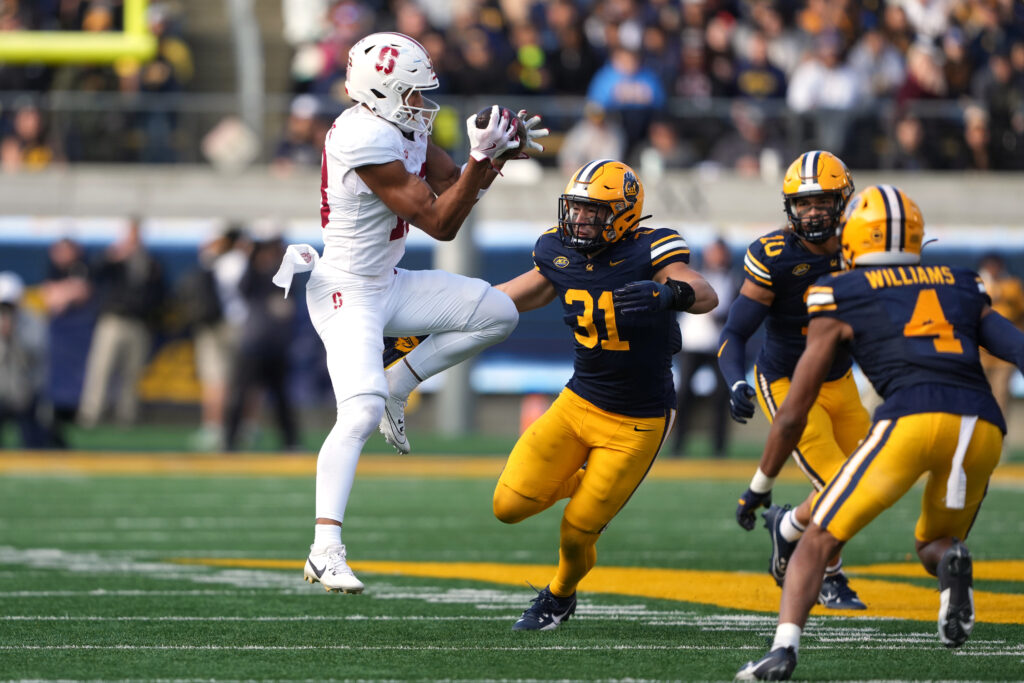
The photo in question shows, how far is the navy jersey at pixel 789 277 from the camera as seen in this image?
6.60 metres

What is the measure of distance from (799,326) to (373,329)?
1919mm

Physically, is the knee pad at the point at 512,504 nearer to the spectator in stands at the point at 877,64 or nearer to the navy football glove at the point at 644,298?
the navy football glove at the point at 644,298

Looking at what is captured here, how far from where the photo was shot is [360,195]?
5.91 meters

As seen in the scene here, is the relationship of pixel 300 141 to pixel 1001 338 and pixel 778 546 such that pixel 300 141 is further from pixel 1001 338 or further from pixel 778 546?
pixel 1001 338

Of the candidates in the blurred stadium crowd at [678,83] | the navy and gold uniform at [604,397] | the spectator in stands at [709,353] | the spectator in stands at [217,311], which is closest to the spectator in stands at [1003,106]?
the blurred stadium crowd at [678,83]

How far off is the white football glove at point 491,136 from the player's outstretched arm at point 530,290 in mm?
737

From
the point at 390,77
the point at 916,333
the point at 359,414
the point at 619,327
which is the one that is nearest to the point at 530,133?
the point at 390,77

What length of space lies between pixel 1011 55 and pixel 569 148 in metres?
4.55

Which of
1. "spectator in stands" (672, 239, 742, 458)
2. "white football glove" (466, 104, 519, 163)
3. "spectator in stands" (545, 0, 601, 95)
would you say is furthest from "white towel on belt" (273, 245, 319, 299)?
"spectator in stands" (545, 0, 601, 95)

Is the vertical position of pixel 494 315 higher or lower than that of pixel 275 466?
higher

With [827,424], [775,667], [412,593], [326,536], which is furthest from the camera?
[412,593]

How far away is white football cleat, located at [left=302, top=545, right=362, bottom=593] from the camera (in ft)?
17.6

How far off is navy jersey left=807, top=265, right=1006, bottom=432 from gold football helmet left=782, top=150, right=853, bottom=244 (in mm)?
1579

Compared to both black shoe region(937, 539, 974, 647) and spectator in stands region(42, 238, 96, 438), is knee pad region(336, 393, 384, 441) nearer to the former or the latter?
black shoe region(937, 539, 974, 647)
